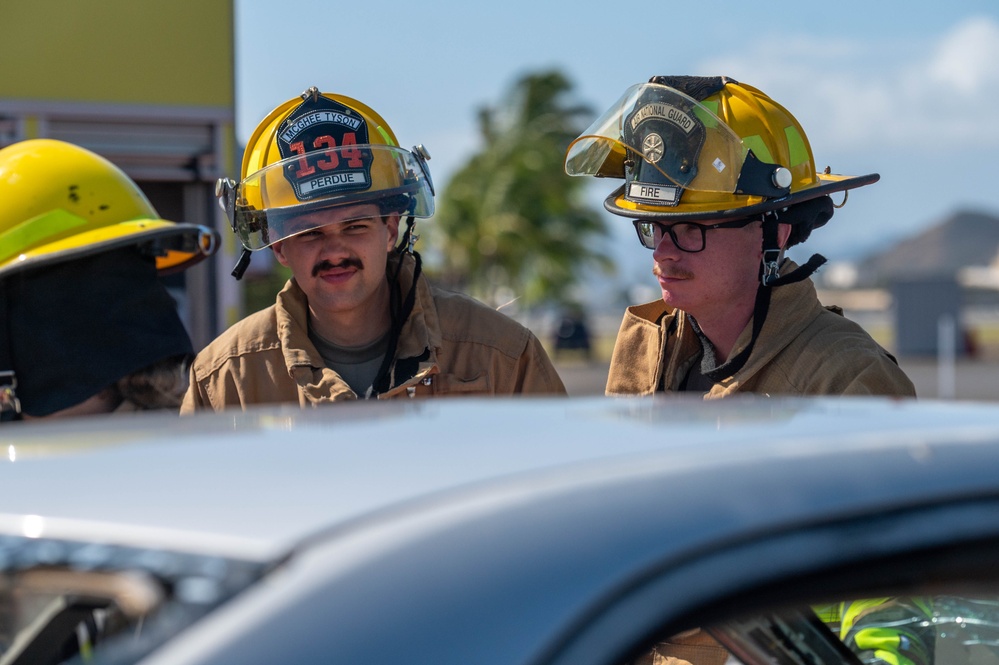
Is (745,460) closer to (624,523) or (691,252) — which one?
(624,523)

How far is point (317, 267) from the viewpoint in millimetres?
3441

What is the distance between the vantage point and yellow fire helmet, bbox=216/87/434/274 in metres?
3.45

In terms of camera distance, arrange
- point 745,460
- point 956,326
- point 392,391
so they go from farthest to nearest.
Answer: point 956,326 < point 392,391 < point 745,460

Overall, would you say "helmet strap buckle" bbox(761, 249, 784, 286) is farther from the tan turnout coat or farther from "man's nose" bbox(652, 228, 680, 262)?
the tan turnout coat

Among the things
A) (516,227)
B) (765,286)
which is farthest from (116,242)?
(516,227)

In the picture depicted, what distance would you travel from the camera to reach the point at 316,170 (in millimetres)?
3479

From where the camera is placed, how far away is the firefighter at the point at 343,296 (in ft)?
11.2

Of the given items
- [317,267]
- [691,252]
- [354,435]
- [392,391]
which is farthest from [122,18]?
[354,435]

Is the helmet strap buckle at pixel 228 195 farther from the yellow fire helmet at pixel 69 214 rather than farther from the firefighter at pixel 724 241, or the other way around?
the firefighter at pixel 724 241

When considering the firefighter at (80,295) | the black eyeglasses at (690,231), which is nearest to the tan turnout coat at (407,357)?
the firefighter at (80,295)

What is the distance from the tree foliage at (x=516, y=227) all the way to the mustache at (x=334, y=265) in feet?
99.4

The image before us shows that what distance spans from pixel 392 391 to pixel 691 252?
88 centimetres

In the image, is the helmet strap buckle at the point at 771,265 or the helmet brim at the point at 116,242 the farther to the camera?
the helmet brim at the point at 116,242

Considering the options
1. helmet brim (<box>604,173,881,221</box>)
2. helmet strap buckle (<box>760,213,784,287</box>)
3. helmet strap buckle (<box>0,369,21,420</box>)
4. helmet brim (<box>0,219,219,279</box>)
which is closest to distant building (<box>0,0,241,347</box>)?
helmet brim (<box>0,219,219,279</box>)
